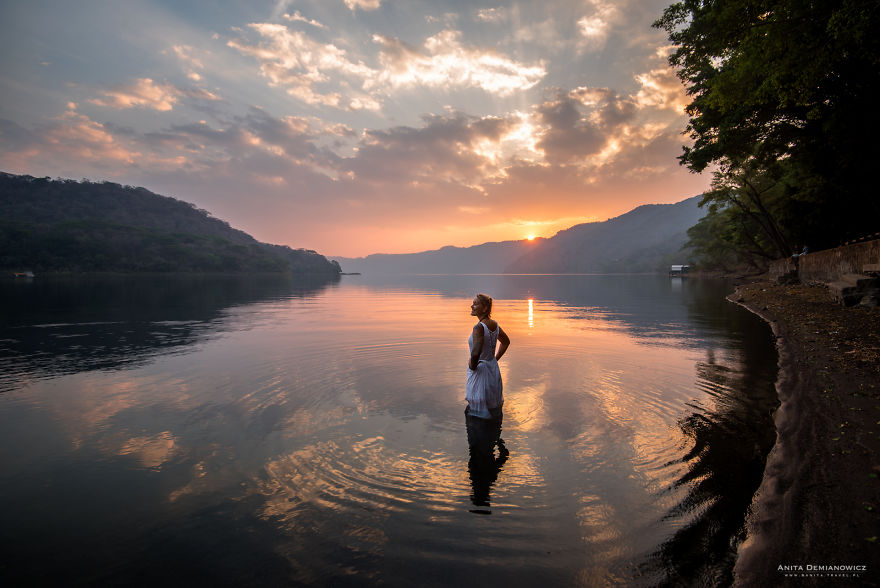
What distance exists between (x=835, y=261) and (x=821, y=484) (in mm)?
32124

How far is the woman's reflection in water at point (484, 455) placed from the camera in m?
5.59

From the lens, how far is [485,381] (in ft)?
26.1

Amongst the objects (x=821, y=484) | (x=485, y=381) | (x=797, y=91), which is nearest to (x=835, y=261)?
(x=797, y=91)

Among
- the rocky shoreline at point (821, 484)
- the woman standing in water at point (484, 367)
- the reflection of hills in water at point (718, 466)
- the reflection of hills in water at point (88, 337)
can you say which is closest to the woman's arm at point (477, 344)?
the woman standing in water at point (484, 367)

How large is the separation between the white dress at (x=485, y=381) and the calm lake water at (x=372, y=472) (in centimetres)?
57

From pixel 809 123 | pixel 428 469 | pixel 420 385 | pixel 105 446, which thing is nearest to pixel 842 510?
pixel 428 469

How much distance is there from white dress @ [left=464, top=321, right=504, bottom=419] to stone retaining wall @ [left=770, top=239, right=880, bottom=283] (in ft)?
83.1

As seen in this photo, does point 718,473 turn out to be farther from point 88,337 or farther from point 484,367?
point 88,337

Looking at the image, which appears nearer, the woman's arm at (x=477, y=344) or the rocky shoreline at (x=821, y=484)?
the rocky shoreline at (x=821, y=484)

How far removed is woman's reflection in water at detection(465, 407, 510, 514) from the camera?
559 centimetres

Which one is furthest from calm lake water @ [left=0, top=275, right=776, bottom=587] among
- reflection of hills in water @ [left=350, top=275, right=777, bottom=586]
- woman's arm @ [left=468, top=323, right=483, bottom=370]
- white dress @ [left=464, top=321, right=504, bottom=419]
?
woman's arm @ [left=468, top=323, right=483, bottom=370]

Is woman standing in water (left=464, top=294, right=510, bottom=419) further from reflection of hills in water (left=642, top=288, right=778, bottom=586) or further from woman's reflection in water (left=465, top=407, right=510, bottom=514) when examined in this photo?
reflection of hills in water (left=642, top=288, right=778, bottom=586)

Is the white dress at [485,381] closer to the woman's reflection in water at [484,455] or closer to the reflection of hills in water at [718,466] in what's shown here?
the woman's reflection in water at [484,455]

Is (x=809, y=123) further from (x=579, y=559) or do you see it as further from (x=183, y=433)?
(x=183, y=433)
